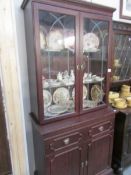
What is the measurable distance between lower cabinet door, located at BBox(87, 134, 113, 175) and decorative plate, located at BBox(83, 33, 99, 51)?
0.98 meters

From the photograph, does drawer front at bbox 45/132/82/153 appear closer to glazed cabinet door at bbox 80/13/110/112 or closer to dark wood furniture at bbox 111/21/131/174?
glazed cabinet door at bbox 80/13/110/112

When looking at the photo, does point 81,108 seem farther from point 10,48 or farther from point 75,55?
point 10,48

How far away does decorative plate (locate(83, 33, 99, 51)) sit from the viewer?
147 cm

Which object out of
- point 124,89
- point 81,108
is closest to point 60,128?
point 81,108

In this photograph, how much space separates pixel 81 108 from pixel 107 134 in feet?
1.53

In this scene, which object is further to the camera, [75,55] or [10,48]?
[75,55]

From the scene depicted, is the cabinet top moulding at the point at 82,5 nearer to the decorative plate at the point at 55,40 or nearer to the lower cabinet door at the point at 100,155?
the decorative plate at the point at 55,40

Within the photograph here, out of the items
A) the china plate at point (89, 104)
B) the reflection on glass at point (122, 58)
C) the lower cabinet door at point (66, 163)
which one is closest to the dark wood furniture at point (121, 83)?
the reflection on glass at point (122, 58)

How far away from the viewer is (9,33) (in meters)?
1.20

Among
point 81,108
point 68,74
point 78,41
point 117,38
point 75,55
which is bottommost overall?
point 81,108

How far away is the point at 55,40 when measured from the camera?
1346 millimetres

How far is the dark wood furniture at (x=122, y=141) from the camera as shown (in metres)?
1.75

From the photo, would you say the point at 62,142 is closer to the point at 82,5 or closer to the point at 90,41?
the point at 90,41

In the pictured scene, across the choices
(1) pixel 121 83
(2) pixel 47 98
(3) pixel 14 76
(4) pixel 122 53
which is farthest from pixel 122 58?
(3) pixel 14 76
